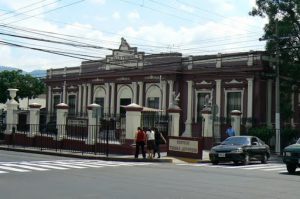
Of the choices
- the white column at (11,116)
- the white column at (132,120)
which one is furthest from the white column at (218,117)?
the white column at (11,116)

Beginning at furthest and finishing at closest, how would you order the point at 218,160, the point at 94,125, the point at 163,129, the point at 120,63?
the point at 120,63
the point at 163,129
the point at 94,125
the point at 218,160

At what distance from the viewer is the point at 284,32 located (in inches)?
1328

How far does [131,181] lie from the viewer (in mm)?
15344

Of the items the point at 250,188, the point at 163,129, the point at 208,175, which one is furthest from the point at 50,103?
the point at 250,188

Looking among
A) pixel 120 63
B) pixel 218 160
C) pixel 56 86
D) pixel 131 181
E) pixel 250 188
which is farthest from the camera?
pixel 56 86

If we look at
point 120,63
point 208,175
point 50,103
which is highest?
point 120,63

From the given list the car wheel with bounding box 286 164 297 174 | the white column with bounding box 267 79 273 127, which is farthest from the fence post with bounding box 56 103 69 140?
the car wheel with bounding box 286 164 297 174

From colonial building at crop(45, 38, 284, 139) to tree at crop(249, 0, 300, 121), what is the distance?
14.0 feet

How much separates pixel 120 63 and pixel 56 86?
10672mm

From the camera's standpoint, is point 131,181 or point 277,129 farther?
point 277,129

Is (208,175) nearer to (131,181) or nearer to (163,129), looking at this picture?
(131,181)

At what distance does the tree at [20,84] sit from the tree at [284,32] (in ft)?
141

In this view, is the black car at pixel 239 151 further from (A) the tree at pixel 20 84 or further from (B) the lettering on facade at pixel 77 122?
(A) the tree at pixel 20 84

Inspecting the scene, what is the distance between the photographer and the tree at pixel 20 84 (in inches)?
2768
